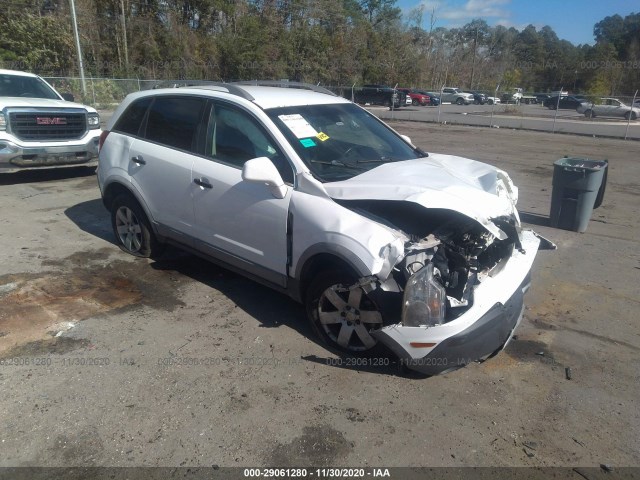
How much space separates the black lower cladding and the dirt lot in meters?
0.25

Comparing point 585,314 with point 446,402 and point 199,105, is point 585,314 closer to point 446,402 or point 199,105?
point 446,402

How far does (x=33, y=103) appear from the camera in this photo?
8.83m

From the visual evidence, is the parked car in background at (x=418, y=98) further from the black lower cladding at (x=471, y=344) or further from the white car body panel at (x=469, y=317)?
the black lower cladding at (x=471, y=344)

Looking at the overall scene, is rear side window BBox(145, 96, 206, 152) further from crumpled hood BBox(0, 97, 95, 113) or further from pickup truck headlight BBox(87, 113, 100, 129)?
pickup truck headlight BBox(87, 113, 100, 129)

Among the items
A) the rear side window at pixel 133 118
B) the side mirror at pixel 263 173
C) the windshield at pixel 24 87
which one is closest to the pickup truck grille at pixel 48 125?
the windshield at pixel 24 87

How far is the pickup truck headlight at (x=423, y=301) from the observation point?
10.4ft

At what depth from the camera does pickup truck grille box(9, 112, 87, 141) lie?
8.47 metres

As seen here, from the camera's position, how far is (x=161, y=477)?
8.67 feet

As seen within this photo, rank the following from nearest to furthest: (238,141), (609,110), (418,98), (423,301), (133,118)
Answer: (423,301)
(238,141)
(133,118)
(609,110)
(418,98)

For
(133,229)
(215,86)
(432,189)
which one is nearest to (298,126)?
(215,86)

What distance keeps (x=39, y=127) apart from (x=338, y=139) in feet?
21.8

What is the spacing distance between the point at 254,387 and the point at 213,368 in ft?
1.25

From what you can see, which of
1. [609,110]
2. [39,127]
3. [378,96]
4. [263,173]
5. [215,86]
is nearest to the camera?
[263,173]

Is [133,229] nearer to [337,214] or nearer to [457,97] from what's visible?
[337,214]
